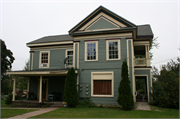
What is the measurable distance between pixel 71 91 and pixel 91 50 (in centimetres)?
380

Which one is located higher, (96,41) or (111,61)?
(96,41)

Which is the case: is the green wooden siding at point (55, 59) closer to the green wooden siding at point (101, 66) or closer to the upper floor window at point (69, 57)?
the upper floor window at point (69, 57)

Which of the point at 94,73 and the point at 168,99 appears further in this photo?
the point at 94,73

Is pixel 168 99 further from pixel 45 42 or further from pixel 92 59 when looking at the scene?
pixel 45 42

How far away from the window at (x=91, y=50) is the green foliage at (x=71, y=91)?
6.11ft

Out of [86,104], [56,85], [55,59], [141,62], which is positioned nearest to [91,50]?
[86,104]

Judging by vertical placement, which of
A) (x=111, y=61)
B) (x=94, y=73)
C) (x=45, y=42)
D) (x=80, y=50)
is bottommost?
(x=94, y=73)

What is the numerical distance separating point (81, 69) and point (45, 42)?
5.89 metres

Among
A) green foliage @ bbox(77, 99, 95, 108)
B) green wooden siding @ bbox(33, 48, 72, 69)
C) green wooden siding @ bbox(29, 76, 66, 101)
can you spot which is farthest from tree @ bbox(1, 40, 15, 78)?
green foliage @ bbox(77, 99, 95, 108)

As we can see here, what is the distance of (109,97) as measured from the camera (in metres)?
12.3

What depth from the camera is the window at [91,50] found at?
13211 millimetres

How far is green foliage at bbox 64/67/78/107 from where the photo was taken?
11.8 meters

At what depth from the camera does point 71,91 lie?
11.9 meters

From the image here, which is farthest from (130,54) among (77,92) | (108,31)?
(77,92)
